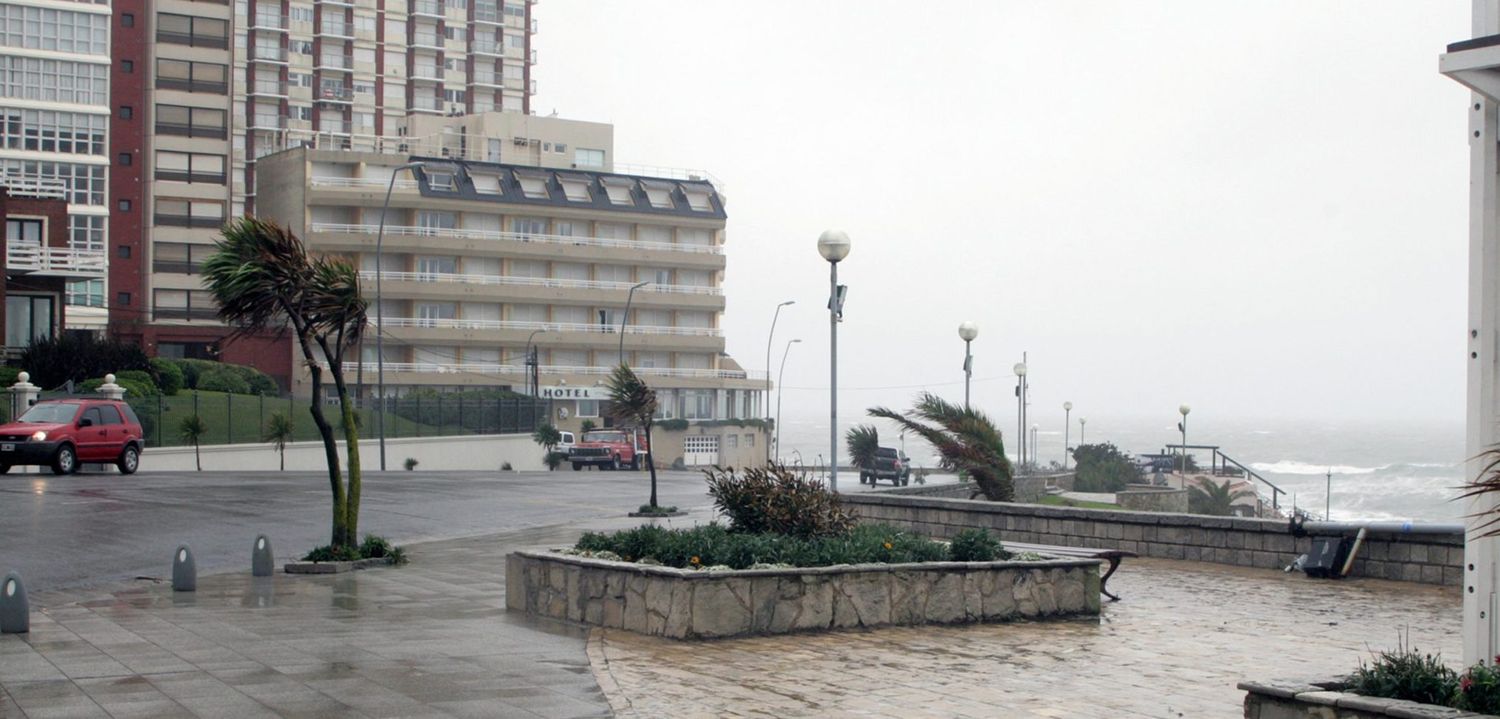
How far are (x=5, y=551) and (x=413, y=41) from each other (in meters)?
101

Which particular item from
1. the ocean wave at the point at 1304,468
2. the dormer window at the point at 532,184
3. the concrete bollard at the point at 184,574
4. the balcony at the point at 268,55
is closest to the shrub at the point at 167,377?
the dormer window at the point at 532,184

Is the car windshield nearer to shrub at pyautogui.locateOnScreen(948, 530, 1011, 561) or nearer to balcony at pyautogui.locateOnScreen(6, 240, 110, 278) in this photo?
balcony at pyautogui.locateOnScreen(6, 240, 110, 278)

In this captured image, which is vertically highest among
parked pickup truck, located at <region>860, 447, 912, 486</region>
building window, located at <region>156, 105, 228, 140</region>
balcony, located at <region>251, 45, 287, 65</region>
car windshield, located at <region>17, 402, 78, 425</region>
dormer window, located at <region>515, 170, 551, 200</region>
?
balcony, located at <region>251, 45, 287, 65</region>

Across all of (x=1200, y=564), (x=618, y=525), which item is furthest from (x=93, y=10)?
(x=1200, y=564)

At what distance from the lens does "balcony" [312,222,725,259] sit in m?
87.2

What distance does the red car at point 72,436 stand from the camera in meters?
33.3

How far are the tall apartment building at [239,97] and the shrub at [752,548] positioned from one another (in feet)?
231

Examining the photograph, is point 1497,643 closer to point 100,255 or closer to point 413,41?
point 100,255

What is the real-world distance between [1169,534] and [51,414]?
27029mm

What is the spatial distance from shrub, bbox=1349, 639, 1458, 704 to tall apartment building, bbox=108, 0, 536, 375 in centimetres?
7728

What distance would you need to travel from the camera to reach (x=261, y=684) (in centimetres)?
902

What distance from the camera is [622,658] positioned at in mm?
10305

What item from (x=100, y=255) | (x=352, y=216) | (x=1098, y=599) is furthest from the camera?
(x=352, y=216)

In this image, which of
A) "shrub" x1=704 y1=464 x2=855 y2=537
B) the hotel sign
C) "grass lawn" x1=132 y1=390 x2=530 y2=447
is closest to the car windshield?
"grass lawn" x1=132 y1=390 x2=530 y2=447
